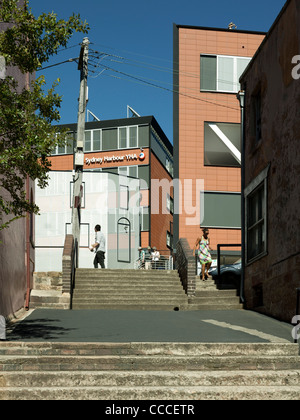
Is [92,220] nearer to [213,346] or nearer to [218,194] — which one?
[218,194]

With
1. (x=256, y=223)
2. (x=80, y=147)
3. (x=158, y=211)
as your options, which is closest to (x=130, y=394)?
(x=256, y=223)

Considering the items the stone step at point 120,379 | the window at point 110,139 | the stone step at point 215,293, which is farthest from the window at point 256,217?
the window at point 110,139

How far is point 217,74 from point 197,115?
94.0 inches

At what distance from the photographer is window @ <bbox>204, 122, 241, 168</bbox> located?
3166cm

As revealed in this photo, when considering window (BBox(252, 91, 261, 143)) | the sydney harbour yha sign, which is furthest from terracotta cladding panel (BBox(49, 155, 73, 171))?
window (BBox(252, 91, 261, 143))

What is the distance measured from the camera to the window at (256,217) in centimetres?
1655

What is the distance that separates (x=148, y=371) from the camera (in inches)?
363

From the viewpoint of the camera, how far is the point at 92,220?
1421 inches

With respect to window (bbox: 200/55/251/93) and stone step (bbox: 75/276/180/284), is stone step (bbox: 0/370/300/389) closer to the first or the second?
stone step (bbox: 75/276/180/284)

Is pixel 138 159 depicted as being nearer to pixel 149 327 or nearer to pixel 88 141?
pixel 88 141
